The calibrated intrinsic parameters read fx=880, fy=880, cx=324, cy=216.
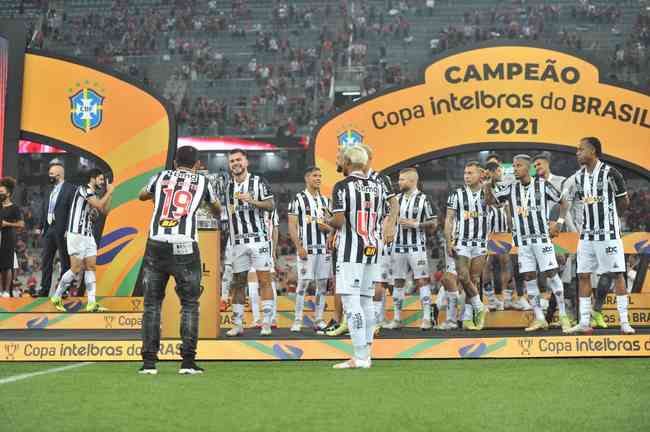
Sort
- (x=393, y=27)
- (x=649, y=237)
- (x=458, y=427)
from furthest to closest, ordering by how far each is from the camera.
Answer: (x=393, y=27), (x=649, y=237), (x=458, y=427)

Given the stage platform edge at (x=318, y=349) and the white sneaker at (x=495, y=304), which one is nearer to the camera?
the stage platform edge at (x=318, y=349)

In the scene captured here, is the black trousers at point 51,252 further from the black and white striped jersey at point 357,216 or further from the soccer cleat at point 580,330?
the soccer cleat at point 580,330

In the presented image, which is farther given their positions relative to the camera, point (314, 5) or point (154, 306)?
point (314, 5)

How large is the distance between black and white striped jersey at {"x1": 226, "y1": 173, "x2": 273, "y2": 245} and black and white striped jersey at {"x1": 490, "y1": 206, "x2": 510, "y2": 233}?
4322 mm

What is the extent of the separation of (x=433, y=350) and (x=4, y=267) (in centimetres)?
967

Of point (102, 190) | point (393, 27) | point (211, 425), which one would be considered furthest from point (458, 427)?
point (393, 27)

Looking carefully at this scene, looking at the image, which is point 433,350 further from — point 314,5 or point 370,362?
point 314,5

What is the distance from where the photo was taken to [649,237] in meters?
14.7

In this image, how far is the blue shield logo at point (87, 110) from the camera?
52.3 feet

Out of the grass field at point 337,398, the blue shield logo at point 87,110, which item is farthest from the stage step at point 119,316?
the grass field at point 337,398

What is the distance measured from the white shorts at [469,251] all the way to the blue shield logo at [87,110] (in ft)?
23.7

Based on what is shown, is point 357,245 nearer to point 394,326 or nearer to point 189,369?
point 189,369

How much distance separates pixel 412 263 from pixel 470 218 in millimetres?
1100

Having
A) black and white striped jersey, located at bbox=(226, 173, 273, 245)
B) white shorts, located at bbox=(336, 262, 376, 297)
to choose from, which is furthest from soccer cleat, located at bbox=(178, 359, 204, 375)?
black and white striped jersey, located at bbox=(226, 173, 273, 245)
